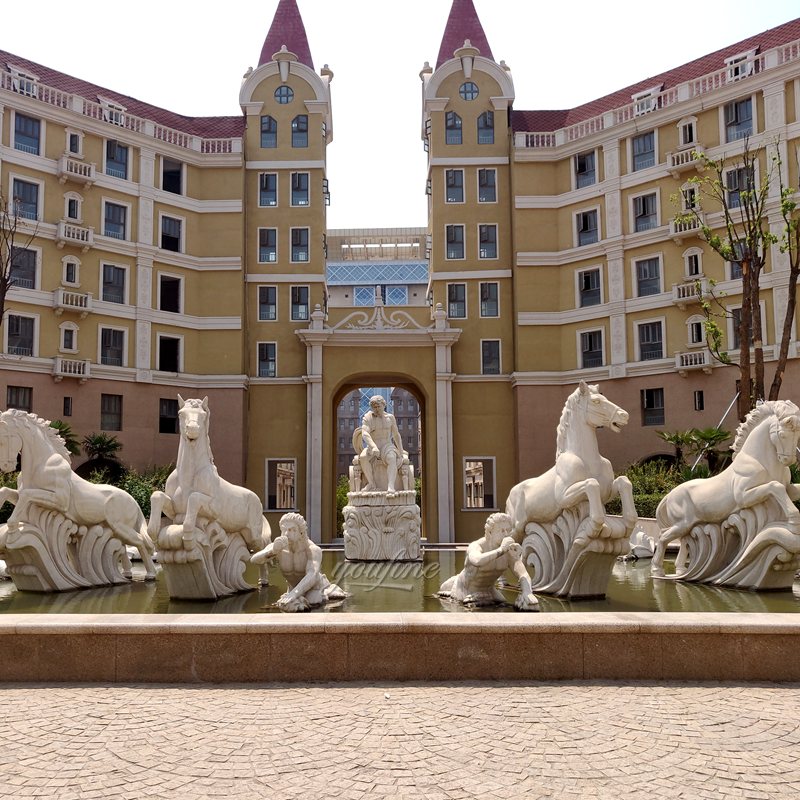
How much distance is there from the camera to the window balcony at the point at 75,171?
30391mm

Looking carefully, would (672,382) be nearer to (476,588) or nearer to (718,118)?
(718,118)

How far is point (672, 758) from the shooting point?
15.8 feet

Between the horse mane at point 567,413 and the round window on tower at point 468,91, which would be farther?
the round window on tower at point 468,91

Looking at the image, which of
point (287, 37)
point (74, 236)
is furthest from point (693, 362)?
point (74, 236)

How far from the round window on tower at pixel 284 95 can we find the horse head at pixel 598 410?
30648 millimetres

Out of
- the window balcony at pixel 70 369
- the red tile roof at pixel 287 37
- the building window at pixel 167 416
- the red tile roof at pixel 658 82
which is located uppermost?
the red tile roof at pixel 287 37

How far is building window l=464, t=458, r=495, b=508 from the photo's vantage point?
107 ft

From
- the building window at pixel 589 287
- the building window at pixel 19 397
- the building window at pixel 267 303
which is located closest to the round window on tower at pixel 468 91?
the building window at pixel 589 287

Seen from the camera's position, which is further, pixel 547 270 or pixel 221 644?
pixel 547 270

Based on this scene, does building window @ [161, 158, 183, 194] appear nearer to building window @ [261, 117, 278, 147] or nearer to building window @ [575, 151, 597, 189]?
building window @ [261, 117, 278, 147]

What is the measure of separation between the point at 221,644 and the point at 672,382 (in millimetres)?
27664

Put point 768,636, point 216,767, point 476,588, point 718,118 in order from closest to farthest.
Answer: point 216,767 < point 768,636 < point 476,588 < point 718,118

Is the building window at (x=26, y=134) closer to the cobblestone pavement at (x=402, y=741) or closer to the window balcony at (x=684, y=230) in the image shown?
the window balcony at (x=684, y=230)

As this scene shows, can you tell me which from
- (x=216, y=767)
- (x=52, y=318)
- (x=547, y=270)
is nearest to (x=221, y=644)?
(x=216, y=767)
